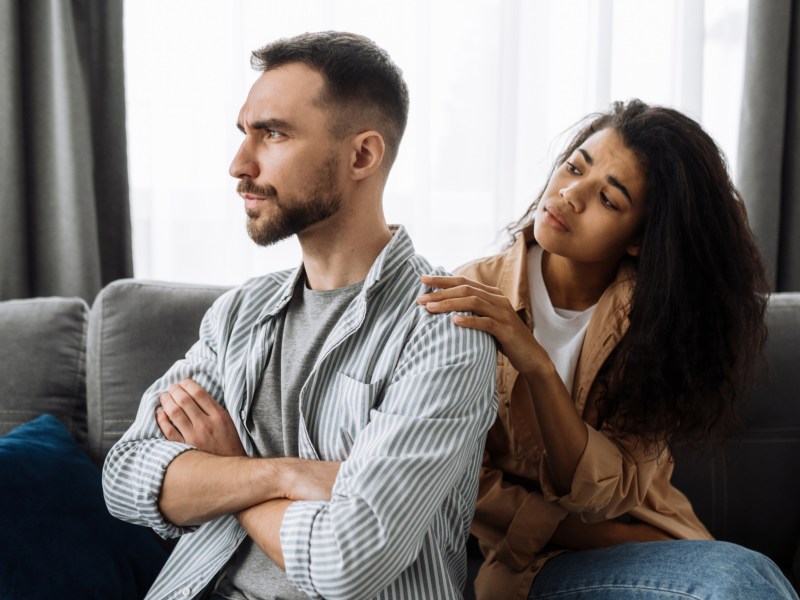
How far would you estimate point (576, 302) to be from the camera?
163 centimetres

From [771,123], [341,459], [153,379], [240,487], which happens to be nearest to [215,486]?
[240,487]

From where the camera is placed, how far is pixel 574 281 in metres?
1.61

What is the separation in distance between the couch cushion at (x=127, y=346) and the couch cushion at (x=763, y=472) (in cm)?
122

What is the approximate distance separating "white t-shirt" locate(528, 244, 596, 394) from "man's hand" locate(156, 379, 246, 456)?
626 mm

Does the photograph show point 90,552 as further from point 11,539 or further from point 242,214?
point 242,214

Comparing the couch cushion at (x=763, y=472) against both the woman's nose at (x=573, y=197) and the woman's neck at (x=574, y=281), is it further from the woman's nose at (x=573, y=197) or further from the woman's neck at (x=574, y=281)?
the woman's nose at (x=573, y=197)

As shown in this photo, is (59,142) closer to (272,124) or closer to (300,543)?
(272,124)

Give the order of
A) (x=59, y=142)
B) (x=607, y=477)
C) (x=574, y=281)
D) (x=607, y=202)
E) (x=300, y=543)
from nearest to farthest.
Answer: (x=300, y=543), (x=607, y=477), (x=607, y=202), (x=574, y=281), (x=59, y=142)

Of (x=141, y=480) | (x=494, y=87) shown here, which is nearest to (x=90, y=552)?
(x=141, y=480)

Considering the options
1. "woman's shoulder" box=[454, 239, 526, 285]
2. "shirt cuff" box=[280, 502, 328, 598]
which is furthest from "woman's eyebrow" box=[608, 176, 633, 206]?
"shirt cuff" box=[280, 502, 328, 598]

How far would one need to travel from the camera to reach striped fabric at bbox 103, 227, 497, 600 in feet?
3.38

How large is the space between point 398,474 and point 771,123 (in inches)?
74.5

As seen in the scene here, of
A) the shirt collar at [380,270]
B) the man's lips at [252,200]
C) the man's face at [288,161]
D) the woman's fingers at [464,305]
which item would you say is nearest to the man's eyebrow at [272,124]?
the man's face at [288,161]

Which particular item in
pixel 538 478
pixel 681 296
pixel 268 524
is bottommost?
pixel 538 478
